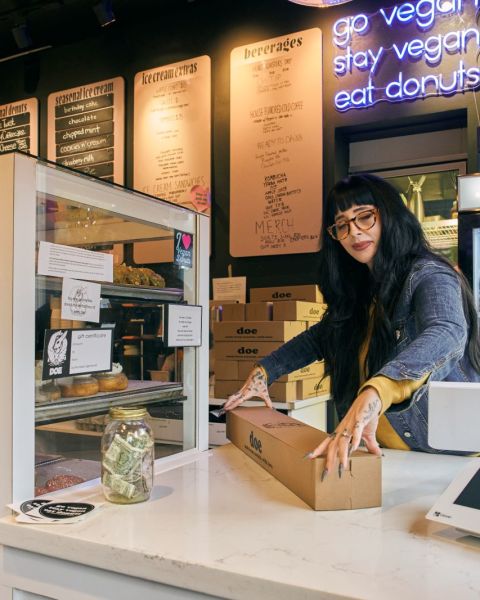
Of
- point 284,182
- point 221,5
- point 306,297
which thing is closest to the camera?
point 306,297

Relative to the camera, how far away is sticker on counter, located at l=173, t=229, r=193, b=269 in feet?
5.55

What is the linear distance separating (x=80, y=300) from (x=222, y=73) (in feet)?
9.89

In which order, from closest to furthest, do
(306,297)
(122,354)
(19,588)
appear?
1. (19,588)
2. (122,354)
3. (306,297)

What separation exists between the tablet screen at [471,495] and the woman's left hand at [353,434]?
16cm

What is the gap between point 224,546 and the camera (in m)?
0.93

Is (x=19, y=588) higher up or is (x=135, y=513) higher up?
(x=135, y=513)

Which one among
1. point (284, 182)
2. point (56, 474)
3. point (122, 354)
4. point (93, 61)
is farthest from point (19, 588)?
point (93, 61)

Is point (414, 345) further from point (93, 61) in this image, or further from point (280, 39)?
point (93, 61)

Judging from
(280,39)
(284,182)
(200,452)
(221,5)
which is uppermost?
(221,5)

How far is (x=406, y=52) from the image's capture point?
3.32 metres

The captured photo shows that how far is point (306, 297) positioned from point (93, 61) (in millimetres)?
2536

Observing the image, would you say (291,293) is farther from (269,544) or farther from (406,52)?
(269,544)

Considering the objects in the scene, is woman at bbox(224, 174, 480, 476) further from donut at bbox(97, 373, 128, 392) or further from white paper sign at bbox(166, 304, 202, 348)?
donut at bbox(97, 373, 128, 392)

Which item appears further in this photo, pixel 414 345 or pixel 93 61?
pixel 93 61
